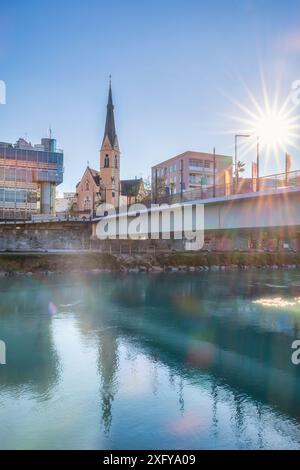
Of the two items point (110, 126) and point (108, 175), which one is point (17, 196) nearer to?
point (108, 175)

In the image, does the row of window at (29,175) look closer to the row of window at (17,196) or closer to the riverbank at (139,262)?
the row of window at (17,196)

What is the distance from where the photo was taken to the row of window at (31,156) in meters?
108

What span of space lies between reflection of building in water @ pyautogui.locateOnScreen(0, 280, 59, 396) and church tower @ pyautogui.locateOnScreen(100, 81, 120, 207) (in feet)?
329

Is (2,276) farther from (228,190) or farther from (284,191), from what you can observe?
(284,191)

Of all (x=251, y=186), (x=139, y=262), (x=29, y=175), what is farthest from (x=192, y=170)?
(x=251, y=186)

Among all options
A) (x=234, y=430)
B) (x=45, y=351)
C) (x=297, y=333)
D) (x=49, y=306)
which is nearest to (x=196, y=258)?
(x=49, y=306)

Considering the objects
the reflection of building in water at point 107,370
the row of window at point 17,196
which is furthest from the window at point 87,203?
the reflection of building in water at point 107,370

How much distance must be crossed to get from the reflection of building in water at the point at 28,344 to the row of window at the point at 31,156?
247 feet

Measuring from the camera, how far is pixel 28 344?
2280 centimetres

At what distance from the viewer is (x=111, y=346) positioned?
2266 cm

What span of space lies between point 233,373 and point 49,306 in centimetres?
2077

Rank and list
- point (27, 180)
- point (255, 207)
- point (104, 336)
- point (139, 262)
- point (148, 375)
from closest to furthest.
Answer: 1. point (148, 375)
2. point (104, 336)
3. point (255, 207)
4. point (139, 262)
5. point (27, 180)

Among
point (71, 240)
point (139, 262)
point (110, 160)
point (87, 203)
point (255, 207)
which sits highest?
point (110, 160)

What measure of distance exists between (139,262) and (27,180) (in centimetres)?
5366
